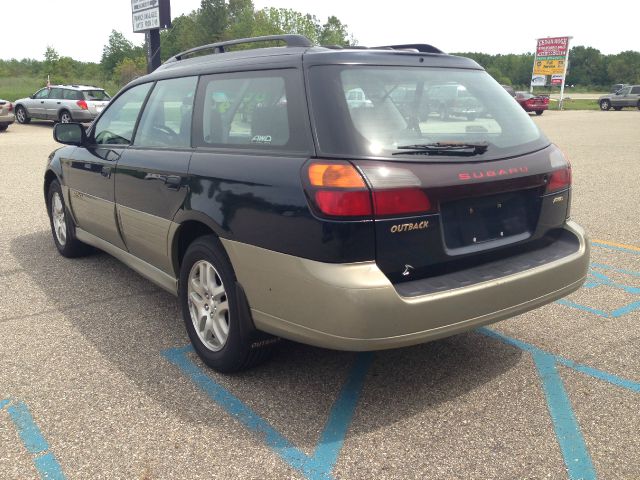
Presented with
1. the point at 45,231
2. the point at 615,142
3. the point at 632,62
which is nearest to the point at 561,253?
the point at 45,231

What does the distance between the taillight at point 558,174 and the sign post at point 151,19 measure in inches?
713

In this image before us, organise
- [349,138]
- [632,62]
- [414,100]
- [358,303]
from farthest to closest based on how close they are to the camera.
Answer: [632,62], [414,100], [349,138], [358,303]

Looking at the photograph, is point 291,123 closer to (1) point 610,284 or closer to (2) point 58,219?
(1) point 610,284

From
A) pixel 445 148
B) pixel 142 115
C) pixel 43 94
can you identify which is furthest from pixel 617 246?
pixel 43 94

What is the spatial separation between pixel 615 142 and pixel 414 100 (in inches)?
676

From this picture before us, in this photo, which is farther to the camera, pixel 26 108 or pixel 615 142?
pixel 26 108

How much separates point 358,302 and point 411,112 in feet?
3.48

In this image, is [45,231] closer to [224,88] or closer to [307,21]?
[224,88]

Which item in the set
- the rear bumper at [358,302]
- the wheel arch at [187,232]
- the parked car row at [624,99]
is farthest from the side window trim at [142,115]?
the parked car row at [624,99]

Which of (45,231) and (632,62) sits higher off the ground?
(632,62)

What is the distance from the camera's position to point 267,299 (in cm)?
278

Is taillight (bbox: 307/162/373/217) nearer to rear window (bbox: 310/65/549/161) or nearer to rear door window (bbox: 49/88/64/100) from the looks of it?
rear window (bbox: 310/65/549/161)

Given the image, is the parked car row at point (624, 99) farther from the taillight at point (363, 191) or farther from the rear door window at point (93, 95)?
the taillight at point (363, 191)

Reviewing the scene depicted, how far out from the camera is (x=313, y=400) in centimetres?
304
